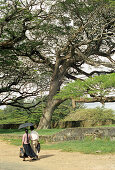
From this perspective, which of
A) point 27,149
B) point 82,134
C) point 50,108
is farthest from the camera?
point 50,108

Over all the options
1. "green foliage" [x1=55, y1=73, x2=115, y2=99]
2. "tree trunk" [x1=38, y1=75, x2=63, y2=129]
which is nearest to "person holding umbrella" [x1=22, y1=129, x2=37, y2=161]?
"green foliage" [x1=55, y1=73, x2=115, y2=99]

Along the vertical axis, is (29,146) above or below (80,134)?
below

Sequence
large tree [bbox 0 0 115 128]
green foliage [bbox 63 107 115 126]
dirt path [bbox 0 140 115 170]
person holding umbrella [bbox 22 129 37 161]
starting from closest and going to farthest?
dirt path [bbox 0 140 115 170]
person holding umbrella [bbox 22 129 37 161]
large tree [bbox 0 0 115 128]
green foliage [bbox 63 107 115 126]

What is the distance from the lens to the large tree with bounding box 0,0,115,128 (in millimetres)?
21844

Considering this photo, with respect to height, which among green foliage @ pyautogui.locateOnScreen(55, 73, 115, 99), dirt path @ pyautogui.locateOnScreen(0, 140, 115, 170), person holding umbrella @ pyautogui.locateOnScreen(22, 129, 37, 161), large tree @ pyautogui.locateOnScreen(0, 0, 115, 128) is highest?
large tree @ pyautogui.locateOnScreen(0, 0, 115, 128)

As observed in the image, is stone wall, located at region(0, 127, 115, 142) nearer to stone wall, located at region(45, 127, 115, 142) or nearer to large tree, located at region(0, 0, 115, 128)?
stone wall, located at region(45, 127, 115, 142)

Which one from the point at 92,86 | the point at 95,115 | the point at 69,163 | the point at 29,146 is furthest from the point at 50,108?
the point at 69,163

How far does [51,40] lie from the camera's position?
26109mm

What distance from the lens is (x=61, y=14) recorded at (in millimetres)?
24516

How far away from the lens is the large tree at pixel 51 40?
71.7 feet

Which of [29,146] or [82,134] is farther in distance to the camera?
[82,134]

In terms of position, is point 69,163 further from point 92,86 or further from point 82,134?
point 92,86

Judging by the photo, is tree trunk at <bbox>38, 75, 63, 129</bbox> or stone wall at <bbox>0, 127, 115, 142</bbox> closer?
stone wall at <bbox>0, 127, 115, 142</bbox>

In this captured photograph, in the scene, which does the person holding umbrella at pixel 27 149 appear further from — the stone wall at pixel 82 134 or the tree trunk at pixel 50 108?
the tree trunk at pixel 50 108
